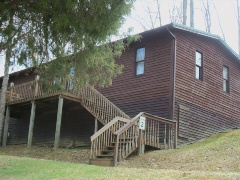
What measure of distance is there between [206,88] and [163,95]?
3.36 meters

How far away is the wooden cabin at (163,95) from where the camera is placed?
16.7 m

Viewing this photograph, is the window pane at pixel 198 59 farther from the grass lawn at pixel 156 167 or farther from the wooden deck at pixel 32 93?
the wooden deck at pixel 32 93

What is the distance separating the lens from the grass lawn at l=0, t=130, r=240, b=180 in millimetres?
8305

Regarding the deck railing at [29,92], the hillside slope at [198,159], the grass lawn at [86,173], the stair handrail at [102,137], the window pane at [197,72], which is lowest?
the grass lawn at [86,173]

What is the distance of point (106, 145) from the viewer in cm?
1324

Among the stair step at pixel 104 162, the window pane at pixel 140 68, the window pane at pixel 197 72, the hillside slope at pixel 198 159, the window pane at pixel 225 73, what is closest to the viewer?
the hillside slope at pixel 198 159

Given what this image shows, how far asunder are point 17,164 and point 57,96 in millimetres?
6652

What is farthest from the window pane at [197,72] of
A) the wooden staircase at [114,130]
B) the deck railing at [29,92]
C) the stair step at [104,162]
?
the stair step at [104,162]

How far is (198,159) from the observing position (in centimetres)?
1134

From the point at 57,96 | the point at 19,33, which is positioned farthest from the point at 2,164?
the point at 57,96

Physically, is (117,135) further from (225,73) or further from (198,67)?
(225,73)

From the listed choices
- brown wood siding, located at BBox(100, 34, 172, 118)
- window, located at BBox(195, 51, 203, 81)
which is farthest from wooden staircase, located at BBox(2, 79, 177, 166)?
window, located at BBox(195, 51, 203, 81)

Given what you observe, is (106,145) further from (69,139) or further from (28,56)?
(69,139)

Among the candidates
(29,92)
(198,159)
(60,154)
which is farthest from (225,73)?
(29,92)
